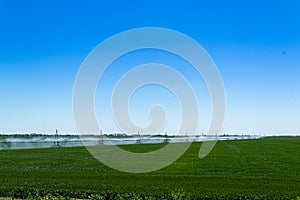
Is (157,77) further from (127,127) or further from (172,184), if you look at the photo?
(172,184)

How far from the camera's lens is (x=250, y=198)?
16859 millimetres

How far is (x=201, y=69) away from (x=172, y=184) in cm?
776

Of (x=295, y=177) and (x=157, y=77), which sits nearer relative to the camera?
(x=157, y=77)

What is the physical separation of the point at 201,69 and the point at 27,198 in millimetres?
9489

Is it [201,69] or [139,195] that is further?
[139,195]

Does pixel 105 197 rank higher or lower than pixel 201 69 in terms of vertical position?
lower

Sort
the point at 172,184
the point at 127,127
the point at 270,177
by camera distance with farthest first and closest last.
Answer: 1. the point at 270,177
2. the point at 172,184
3. the point at 127,127

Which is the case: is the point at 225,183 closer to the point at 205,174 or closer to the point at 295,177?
the point at 205,174

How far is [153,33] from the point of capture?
15031 millimetres

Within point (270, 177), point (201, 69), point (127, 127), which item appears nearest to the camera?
point (201, 69)

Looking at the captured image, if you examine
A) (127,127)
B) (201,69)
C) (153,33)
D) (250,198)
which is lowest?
(250,198)

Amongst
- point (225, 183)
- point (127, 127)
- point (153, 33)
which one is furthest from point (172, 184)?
point (153, 33)

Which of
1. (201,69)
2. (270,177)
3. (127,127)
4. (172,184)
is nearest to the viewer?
(201,69)

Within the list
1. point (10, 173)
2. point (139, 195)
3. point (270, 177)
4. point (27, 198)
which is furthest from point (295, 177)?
point (10, 173)
